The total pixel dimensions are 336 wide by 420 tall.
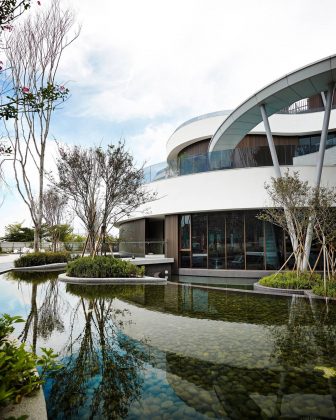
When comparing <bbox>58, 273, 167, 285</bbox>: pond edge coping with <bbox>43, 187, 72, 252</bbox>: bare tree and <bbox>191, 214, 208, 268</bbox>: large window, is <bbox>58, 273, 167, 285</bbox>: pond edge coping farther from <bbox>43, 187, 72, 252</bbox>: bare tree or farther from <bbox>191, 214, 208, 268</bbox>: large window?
<bbox>43, 187, 72, 252</bbox>: bare tree

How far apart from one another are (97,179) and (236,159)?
23.7 ft

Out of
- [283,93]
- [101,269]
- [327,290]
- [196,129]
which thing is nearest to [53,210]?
[196,129]

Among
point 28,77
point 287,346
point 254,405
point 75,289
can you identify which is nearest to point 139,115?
point 28,77

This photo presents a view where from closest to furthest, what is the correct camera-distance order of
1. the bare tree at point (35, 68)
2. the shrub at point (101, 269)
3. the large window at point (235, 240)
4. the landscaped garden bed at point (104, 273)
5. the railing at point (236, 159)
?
the landscaped garden bed at point (104, 273) → the shrub at point (101, 269) → the railing at point (236, 159) → the large window at point (235, 240) → the bare tree at point (35, 68)

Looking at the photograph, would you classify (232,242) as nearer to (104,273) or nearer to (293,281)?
(293,281)

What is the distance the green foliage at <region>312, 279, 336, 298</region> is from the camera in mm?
8426

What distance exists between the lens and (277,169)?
503 inches

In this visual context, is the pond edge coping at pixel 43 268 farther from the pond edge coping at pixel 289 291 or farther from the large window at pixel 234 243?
the pond edge coping at pixel 289 291

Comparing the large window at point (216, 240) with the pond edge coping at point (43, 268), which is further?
the large window at point (216, 240)

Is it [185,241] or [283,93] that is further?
[185,241]

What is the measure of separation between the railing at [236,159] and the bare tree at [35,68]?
25.6 ft

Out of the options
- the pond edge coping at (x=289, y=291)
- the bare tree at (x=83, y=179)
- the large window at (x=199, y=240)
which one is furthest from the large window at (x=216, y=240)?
the bare tree at (x=83, y=179)

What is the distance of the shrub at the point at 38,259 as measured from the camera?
15.6 metres

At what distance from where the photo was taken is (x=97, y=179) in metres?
13.0
